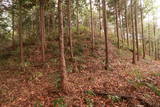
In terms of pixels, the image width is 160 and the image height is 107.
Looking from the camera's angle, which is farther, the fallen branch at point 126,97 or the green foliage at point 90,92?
the green foliage at point 90,92

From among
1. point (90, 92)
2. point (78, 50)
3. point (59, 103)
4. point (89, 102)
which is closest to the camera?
point (59, 103)

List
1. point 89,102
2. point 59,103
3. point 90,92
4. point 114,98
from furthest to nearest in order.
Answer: point 90,92 < point 114,98 < point 89,102 < point 59,103

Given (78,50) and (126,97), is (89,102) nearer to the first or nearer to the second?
(126,97)

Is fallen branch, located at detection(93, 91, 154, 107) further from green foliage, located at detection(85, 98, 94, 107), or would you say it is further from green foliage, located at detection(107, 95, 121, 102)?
green foliage, located at detection(85, 98, 94, 107)

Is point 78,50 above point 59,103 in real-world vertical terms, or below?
above

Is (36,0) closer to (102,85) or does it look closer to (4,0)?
(4,0)

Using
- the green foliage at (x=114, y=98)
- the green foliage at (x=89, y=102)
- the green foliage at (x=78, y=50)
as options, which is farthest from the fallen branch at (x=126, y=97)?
the green foliage at (x=78, y=50)

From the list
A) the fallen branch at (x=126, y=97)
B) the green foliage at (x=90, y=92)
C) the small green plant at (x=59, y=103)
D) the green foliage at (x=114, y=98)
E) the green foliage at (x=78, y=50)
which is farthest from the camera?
the green foliage at (x=78, y=50)

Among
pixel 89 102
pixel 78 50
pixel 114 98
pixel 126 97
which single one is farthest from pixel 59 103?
pixel 78 50

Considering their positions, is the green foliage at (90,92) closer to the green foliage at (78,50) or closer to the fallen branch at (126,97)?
the fallen branch at (126,97)

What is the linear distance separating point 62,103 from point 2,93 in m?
3.78

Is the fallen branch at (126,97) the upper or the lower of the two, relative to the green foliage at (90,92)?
lower

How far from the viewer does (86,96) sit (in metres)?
5.97

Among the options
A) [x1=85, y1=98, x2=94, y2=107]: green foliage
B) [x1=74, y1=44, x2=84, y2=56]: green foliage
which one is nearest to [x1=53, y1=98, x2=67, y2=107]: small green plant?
[x1=85, y1=98, x2=94, y2=107]: green foliage
